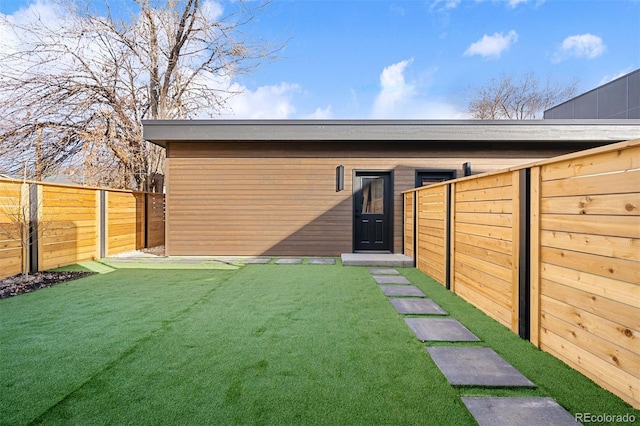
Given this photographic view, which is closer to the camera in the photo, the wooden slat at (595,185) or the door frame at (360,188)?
the wooden slat at (595,185)

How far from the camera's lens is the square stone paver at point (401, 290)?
380 cm

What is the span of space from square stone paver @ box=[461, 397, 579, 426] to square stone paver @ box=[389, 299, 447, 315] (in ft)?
4.81

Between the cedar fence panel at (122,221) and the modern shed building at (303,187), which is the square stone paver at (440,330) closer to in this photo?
the modern shed building at (303,187)

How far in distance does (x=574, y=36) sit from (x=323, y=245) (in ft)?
61.5

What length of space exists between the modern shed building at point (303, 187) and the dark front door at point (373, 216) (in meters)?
0.02

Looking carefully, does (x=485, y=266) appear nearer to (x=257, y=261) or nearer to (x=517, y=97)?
(x=257, y=261)

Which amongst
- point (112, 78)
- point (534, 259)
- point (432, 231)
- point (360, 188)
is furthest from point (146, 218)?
point (534, 259)

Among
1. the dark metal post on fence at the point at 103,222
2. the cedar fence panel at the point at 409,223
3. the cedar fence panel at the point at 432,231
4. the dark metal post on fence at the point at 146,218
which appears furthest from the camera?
the dark metal post on fence at the point at 146,218

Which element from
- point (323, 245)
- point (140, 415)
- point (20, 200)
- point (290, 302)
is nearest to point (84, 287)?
point (20, 200)

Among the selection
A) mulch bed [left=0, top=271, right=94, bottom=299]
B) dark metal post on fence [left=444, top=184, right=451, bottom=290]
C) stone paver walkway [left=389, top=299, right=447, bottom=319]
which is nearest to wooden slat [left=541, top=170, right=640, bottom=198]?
stone paver walkway [left=389, top=299, right=447, bottom=319]

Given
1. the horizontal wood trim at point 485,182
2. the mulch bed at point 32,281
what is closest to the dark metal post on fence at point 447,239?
the horizontal wood trim at point 485,182

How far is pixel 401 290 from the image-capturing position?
3.99 meters

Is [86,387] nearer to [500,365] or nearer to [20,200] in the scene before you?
[500,365]

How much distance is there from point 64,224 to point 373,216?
19.9ft
